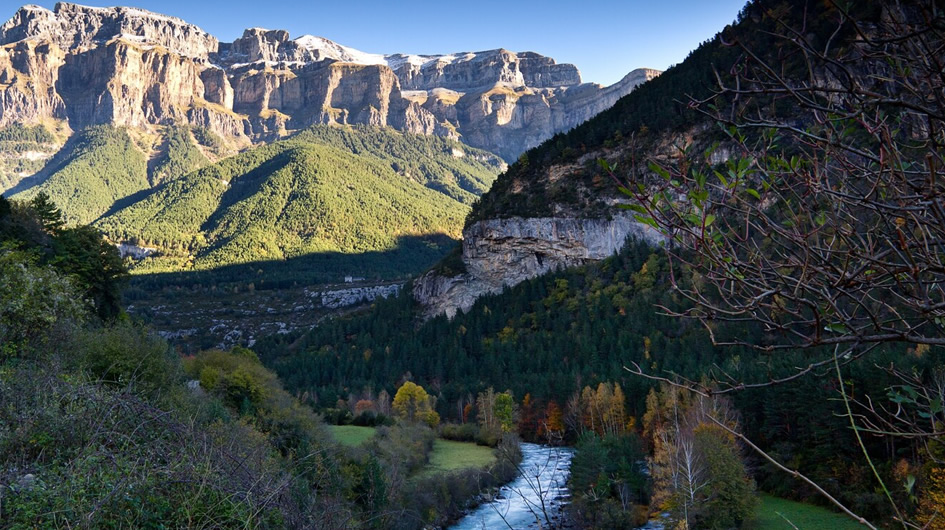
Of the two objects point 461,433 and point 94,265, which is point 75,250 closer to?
point 94,265

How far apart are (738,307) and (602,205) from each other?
66474 mm

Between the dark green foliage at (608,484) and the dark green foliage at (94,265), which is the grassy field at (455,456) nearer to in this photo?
the dark green foliage at (608,484)

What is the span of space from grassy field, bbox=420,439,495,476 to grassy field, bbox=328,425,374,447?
3905 millimetres

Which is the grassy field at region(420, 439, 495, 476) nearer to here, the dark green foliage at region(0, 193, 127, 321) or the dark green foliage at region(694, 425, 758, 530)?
the dark green foliage at region(694, 425, 758, 530)

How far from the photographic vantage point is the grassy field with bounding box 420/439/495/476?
32.0 m

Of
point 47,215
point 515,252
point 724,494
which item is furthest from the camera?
point 515,252

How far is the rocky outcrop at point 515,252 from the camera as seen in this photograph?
218 ft

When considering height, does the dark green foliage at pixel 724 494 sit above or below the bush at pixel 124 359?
below

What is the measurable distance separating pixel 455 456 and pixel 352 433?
6184 millimetres

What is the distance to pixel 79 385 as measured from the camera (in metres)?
9.23

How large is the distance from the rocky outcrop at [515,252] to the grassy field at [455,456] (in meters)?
31.2

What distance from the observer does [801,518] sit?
25.7 metres

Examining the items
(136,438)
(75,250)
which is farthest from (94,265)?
(136,438)

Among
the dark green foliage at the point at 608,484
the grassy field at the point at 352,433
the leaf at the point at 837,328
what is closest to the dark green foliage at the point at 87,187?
the grassy field at the point at 352,433
